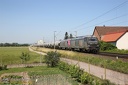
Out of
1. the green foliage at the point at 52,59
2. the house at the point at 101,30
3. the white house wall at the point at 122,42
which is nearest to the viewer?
the green foliage at the point at 52,59

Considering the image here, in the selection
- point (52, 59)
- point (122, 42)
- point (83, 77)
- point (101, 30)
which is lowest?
point (83, 77)

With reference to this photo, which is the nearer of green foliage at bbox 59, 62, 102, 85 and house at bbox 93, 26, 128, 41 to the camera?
green foliage at bbox 59, 62, 102, 85

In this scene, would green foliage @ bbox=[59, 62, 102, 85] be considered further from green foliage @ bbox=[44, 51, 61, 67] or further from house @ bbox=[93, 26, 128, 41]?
house @ bbox=[93, 26, 128, 41]

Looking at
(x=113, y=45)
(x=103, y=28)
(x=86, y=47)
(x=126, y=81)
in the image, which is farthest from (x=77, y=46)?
(x=103, y=28)

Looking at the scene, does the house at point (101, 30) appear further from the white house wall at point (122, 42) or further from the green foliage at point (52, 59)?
the green foliage at point (52, 59)

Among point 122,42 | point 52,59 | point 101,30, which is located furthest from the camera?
point 101,30

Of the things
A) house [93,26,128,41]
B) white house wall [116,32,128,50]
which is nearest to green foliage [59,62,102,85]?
white house wall [116,32,128,50]

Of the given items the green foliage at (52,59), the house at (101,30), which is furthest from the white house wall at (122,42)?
the green foliage at (52,59)

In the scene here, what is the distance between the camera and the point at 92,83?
1667 centimetres

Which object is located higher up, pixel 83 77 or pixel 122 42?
pixel 122 42

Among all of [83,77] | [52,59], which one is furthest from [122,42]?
[83,77]

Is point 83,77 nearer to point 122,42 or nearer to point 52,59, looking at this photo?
point 52,59

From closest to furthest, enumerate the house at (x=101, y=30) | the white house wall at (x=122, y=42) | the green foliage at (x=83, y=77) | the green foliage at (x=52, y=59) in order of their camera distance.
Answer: the green foliage at (x=83, y=77), the green foliage at (x=52, y=59), the white house wall at (x=122, y=42), the house at (x=101, y=30)

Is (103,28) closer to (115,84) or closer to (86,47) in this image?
(86,47)
